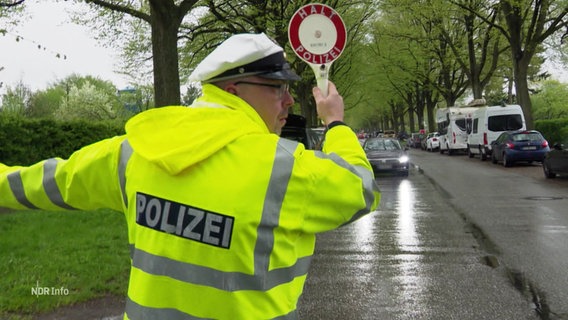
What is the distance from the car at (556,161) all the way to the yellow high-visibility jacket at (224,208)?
16253 mm

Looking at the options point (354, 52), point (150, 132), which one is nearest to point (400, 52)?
point (354, 52)

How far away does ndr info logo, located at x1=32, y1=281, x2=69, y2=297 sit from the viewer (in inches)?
203

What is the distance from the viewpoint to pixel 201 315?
4.84 ft

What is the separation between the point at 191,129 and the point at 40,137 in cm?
1484

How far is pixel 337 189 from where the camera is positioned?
60.6 inches

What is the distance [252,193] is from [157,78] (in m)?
8.99

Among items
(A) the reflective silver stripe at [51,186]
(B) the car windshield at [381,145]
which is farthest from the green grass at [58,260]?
(B) the car windshield at [381,145]

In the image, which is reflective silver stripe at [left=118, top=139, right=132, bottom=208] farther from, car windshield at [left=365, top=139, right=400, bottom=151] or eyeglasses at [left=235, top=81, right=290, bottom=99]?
car windshield at [left=365, top=139, right=400, bottom=151]

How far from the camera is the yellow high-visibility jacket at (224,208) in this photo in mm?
1459

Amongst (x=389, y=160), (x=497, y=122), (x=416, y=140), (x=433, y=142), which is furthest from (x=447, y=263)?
(x=416, y=140)

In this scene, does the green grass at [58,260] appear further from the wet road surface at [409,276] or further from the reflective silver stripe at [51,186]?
the reflective silver stripe at [51,186]

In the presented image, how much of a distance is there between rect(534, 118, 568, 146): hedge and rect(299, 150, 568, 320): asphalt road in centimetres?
1771

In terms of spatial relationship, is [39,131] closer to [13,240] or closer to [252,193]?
[13,240]

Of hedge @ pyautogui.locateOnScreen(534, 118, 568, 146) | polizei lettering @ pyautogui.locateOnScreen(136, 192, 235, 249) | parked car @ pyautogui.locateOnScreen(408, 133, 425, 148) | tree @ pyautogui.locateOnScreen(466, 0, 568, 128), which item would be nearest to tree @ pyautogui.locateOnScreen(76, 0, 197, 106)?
polizei lettering @ pyautogui.locateOnScreen(136, 192, 235, 249)
